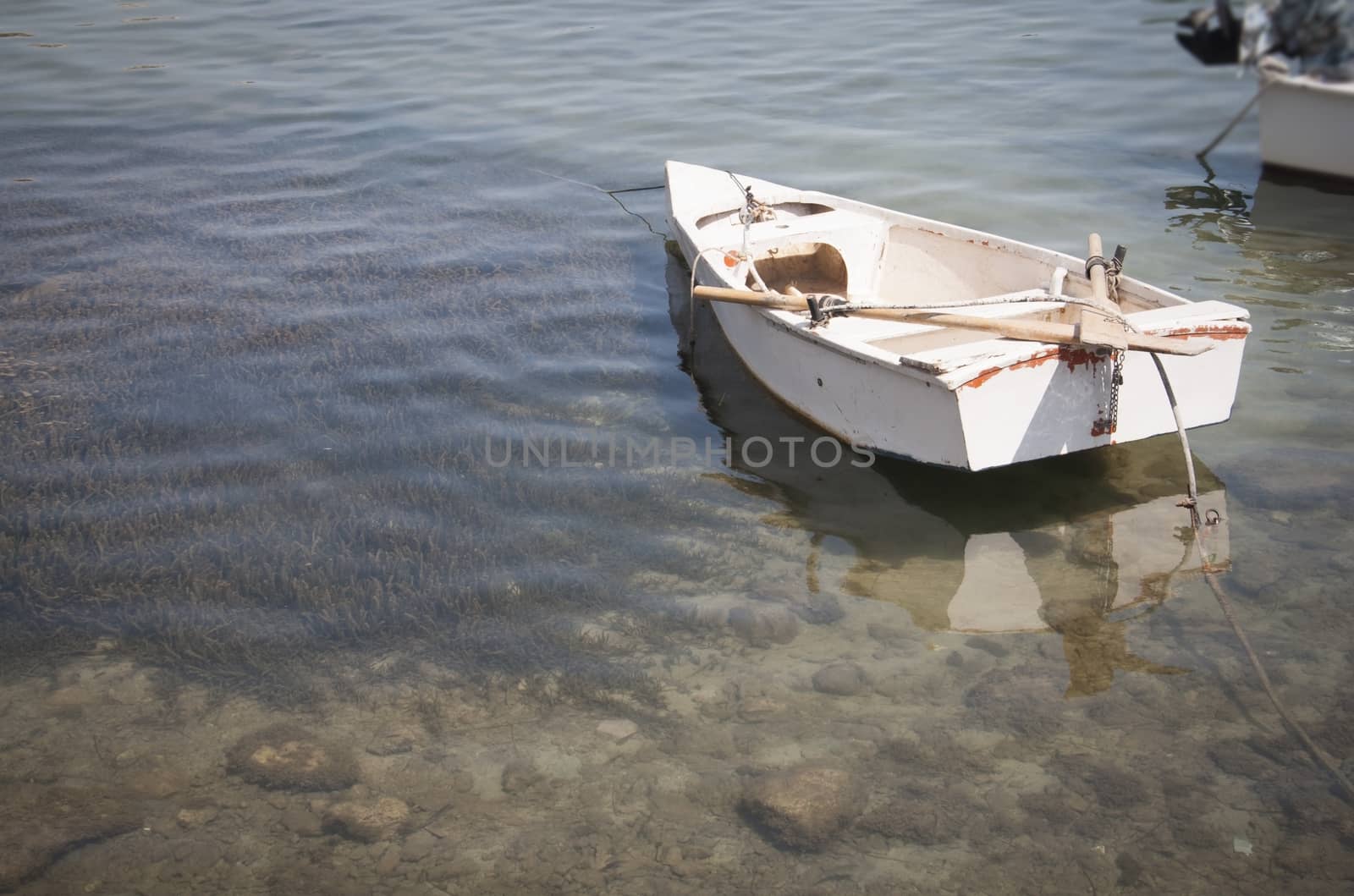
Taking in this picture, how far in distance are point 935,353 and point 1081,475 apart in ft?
3.77

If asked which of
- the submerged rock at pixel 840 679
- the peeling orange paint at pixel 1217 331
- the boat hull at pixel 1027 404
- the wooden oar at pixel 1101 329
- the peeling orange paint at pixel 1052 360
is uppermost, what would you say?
the wooden oar at pixel 1101 329

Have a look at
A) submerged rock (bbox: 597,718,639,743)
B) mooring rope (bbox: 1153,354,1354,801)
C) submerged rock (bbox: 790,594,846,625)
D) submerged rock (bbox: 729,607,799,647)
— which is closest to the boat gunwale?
mooring rope (bbox: 1153,354,1354,801)

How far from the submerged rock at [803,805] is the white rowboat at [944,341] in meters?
1.79

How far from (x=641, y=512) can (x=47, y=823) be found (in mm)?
2884

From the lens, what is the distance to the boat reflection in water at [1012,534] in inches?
185

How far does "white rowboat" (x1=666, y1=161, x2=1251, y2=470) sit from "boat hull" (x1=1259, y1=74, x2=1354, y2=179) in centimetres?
451

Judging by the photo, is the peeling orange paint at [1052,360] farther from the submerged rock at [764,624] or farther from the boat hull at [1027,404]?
the submerged rock at [764,624]

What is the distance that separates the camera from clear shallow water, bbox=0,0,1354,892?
3.85m

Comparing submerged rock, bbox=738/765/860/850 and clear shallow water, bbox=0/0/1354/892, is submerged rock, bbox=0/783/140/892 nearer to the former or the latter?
clear shallow water, bbox=0/0/1354/892

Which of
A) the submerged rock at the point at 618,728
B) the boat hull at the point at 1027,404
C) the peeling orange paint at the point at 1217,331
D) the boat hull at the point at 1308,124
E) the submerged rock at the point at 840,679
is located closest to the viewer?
the submerged rock at the point at 618,728

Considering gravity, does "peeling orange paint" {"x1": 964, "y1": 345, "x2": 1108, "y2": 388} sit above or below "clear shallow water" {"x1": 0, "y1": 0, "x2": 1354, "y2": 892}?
above

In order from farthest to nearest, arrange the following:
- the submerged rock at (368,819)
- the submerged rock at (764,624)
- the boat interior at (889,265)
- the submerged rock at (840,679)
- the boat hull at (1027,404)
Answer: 1. the boat interior at (889,265)
2. the boat hull at (1027,404)
3. the submerged rock at (764,624)
4. the submerged rock at (840,679)
5. the submerged rock at (368,819)

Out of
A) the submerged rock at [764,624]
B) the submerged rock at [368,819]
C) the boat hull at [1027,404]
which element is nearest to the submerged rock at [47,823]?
the submerged rock at [368,819]

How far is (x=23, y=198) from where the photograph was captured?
9773mm
